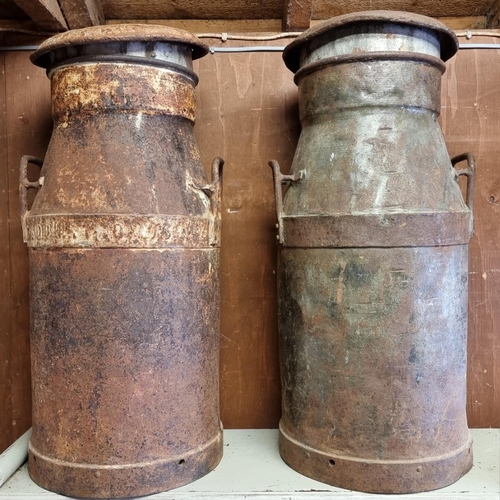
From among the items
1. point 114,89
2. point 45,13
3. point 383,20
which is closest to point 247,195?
point 114,89

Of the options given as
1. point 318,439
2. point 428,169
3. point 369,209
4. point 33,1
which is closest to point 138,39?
point 33,1

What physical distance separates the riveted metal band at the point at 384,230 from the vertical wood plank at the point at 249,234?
0.48 metres

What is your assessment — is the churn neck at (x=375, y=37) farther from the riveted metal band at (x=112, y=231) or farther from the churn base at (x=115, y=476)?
the churn base at (x=115, y=476)

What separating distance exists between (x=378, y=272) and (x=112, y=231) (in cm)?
75

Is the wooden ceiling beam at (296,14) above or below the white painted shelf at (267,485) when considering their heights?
above

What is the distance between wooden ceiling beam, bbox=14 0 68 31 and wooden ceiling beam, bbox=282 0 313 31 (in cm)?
Answer: 81

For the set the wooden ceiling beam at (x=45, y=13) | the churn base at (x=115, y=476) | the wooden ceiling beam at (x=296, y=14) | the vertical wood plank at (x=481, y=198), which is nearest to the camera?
the churn base at (x=115, y=476)

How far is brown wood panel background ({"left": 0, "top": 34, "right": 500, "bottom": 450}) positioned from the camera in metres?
2.07

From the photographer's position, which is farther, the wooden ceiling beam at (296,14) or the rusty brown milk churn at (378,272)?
the wooden ceiling beam at (296,14)

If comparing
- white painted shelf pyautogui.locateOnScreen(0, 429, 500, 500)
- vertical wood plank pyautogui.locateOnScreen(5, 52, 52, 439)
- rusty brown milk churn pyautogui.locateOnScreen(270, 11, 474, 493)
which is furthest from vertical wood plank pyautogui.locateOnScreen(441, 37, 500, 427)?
vertical wood plank pyautogui.locateOnScreen(5, 52, 52, 439)

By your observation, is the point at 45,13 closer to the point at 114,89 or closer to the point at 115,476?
the point at 114,89

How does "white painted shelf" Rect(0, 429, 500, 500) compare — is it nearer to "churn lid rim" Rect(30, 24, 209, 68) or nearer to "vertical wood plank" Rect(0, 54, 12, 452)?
"vertical wood plank" Rect(0, 54, 12, 452)

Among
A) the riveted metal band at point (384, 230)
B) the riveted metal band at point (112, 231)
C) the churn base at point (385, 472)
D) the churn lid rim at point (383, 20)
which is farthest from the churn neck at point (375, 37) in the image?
the churn base at point (385, 472)

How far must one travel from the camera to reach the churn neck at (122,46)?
154 centimetres
